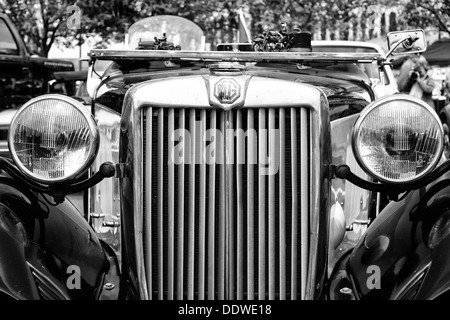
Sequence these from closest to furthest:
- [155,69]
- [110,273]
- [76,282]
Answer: [76,282] < [110,273] < [155,69]

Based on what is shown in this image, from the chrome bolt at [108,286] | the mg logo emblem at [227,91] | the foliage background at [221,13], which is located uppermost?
the foliage background at [221,13]

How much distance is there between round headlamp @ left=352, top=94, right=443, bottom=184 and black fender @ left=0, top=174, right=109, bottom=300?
3.61 ft

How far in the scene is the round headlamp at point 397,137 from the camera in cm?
258

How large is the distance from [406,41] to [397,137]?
1651mm

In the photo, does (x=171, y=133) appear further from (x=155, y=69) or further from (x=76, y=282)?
(x=155, y=69)

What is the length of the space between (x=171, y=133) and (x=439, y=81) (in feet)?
39.4

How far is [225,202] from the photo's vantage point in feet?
8.50

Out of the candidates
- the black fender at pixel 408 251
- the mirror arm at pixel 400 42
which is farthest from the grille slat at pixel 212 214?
the mirror arm at pixel 400 42

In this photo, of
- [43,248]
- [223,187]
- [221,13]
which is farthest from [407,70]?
[43,248]

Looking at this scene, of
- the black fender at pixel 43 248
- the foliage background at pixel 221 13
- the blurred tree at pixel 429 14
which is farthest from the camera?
the blurred tree at pixel 429 14

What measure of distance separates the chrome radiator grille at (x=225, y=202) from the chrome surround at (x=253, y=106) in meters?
0.02

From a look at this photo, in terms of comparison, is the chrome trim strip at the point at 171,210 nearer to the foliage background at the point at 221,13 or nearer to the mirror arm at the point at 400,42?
the mirror arm at the point at 400,42

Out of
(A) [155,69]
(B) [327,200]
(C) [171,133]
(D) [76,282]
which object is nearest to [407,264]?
(B) [327,200]
